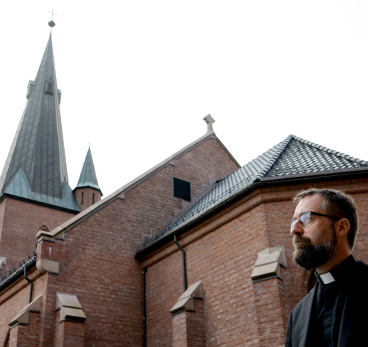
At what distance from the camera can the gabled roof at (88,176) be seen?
109 feet

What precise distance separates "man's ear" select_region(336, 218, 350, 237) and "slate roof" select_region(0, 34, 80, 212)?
27.7 m

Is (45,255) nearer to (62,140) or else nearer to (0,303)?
(0,303)

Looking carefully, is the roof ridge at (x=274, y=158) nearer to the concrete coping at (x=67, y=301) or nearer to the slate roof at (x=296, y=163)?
the slate roof at (x=296, y=163)

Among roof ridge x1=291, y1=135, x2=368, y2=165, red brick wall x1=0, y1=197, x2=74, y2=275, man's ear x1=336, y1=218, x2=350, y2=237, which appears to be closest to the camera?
man's ear x1=336, y1=218, x2=350, y2=237

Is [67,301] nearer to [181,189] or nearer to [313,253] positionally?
[181,189]

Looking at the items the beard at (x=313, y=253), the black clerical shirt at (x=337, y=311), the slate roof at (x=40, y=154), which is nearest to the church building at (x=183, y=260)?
the black clerical shirt at (x=337, y=311)

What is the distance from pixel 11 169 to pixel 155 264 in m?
18.5

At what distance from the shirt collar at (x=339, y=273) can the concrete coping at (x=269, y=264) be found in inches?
346

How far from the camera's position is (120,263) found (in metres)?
16.6

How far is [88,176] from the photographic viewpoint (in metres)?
34.0

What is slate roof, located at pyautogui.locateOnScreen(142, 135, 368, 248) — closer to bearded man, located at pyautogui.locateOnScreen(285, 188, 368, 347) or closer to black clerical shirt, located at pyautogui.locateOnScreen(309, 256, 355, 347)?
bearded man, located at pyautogui.locateOnScreen(285, 188, 368, 347)

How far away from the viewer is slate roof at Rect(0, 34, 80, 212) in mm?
29922

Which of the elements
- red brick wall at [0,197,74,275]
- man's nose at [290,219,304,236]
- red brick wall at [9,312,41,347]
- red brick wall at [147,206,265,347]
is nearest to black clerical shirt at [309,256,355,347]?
man's nose at [290,219,304,236]

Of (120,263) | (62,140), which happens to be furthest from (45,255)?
(62,140)
